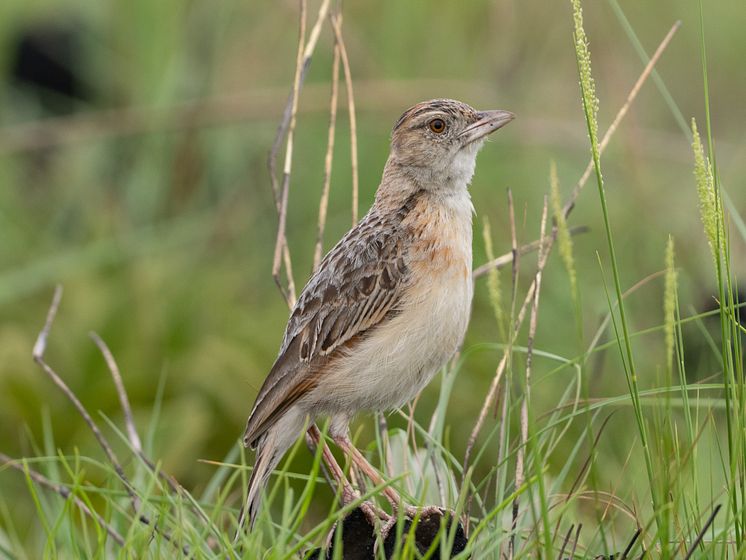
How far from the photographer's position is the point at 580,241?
28.0 feet

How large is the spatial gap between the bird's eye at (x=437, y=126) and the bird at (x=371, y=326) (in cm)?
30

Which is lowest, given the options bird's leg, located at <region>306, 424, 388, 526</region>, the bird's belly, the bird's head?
bird's leg, located at <region>306, 424, 388, 526</region>

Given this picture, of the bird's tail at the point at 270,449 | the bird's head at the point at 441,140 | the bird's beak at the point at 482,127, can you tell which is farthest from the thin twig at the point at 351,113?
the bird's tail at the point at 270,449

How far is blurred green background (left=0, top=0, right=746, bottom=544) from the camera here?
7137 mm

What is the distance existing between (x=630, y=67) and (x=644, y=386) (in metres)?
4.68

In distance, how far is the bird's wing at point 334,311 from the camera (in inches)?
182

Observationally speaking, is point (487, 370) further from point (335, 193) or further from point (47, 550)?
point (47, 550)

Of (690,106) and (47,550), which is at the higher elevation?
(690,106)

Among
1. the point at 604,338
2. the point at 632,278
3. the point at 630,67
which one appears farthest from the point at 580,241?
the point at 630,67

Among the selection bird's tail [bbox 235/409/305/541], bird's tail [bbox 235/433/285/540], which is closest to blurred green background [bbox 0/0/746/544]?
bird's tail [bbox 235/409/305/541]

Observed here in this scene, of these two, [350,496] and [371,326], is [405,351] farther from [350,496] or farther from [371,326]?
[350,496]

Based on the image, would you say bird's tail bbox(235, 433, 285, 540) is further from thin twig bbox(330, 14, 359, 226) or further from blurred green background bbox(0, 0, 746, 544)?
blurred green background bbox(0, 0, 746, 544)

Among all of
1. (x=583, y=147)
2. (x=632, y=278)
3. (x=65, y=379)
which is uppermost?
(x=583, y=147)

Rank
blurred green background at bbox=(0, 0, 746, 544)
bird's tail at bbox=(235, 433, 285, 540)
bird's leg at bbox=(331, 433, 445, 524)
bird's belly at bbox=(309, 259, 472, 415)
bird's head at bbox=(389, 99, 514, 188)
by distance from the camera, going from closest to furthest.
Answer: bird's leg at bbox=(331, 433, 445, 524) < bird's tail at bbox=(235, 433, 285, 540) < bird's belly at bbox=(309, 259, 472, 415) < bird's head at bbox=(389, 99, 514, 188) < blurred green background at bbox=(0, 0, 746, 544)
